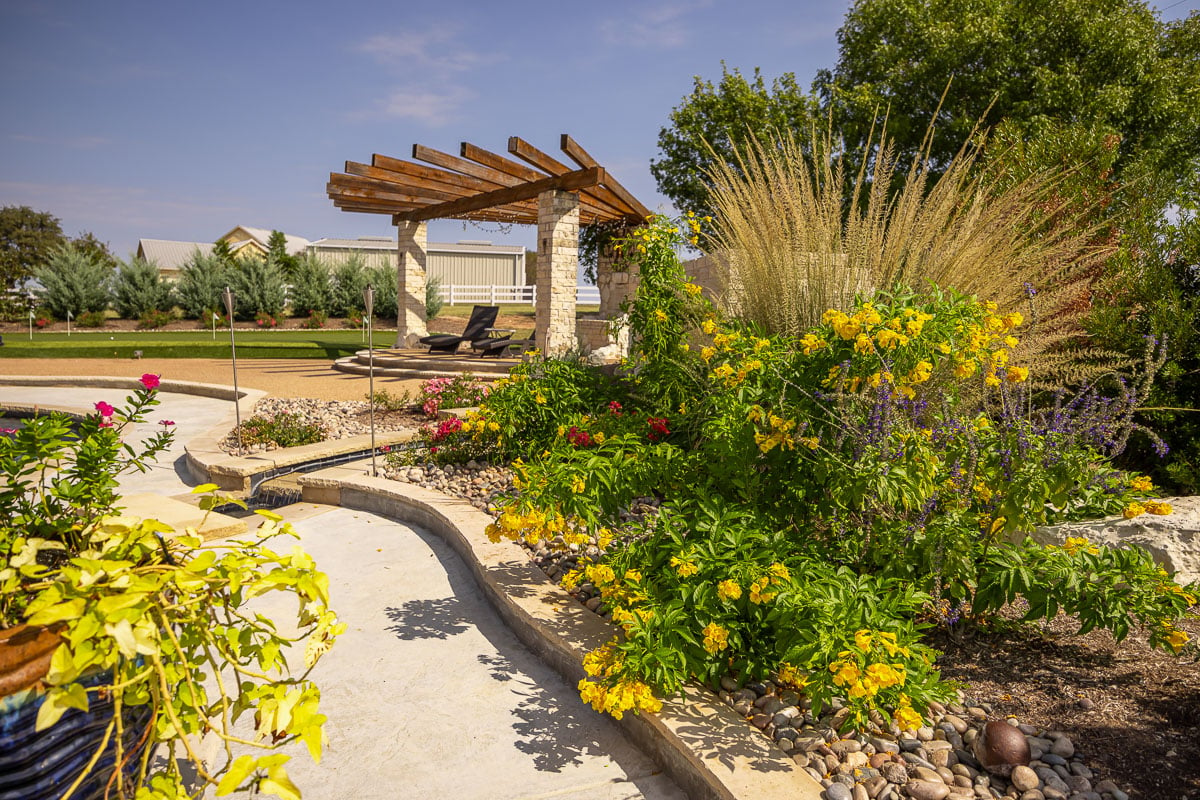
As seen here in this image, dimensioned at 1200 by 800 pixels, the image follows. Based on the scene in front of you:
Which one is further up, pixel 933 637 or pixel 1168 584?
pixel 1168 584

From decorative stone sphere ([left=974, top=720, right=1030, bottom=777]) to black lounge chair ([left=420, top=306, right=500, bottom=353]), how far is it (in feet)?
33.7

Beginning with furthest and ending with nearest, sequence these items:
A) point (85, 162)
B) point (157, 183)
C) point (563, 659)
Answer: point (157, 183)
point (85, 162)
point (563, 659)

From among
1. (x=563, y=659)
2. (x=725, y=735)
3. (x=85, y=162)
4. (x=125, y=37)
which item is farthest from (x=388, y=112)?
(x=85, y=162)

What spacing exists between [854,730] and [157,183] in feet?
71.8

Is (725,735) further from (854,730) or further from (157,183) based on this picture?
(157,183)

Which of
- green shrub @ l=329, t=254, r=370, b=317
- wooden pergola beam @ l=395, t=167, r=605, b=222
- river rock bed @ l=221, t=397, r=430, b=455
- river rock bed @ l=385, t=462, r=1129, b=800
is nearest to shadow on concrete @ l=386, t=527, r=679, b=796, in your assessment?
river rock bed @ l=385, t=462, r=1129, b=800

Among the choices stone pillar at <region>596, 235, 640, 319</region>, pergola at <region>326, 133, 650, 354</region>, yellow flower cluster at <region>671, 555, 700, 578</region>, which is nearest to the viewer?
yellow flower cluster at <region>671, 555, 700, 578</region>

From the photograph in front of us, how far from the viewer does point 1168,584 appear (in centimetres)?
188

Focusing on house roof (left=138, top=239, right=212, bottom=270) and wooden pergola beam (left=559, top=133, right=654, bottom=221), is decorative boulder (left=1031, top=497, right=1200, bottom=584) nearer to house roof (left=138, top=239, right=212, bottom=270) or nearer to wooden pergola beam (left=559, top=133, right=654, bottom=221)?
wooden pergola beam (left=559, top=133, right=654, bottom=221)

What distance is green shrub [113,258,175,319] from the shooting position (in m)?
19.8

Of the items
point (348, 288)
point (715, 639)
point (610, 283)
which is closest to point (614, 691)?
point (715, 639)

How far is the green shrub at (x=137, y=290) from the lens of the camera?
19.8 m

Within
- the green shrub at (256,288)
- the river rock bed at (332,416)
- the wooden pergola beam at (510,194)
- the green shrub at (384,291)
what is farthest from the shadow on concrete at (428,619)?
the green shrub at (256,288)

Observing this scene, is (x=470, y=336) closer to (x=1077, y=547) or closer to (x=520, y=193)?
(x=520, y=193)
